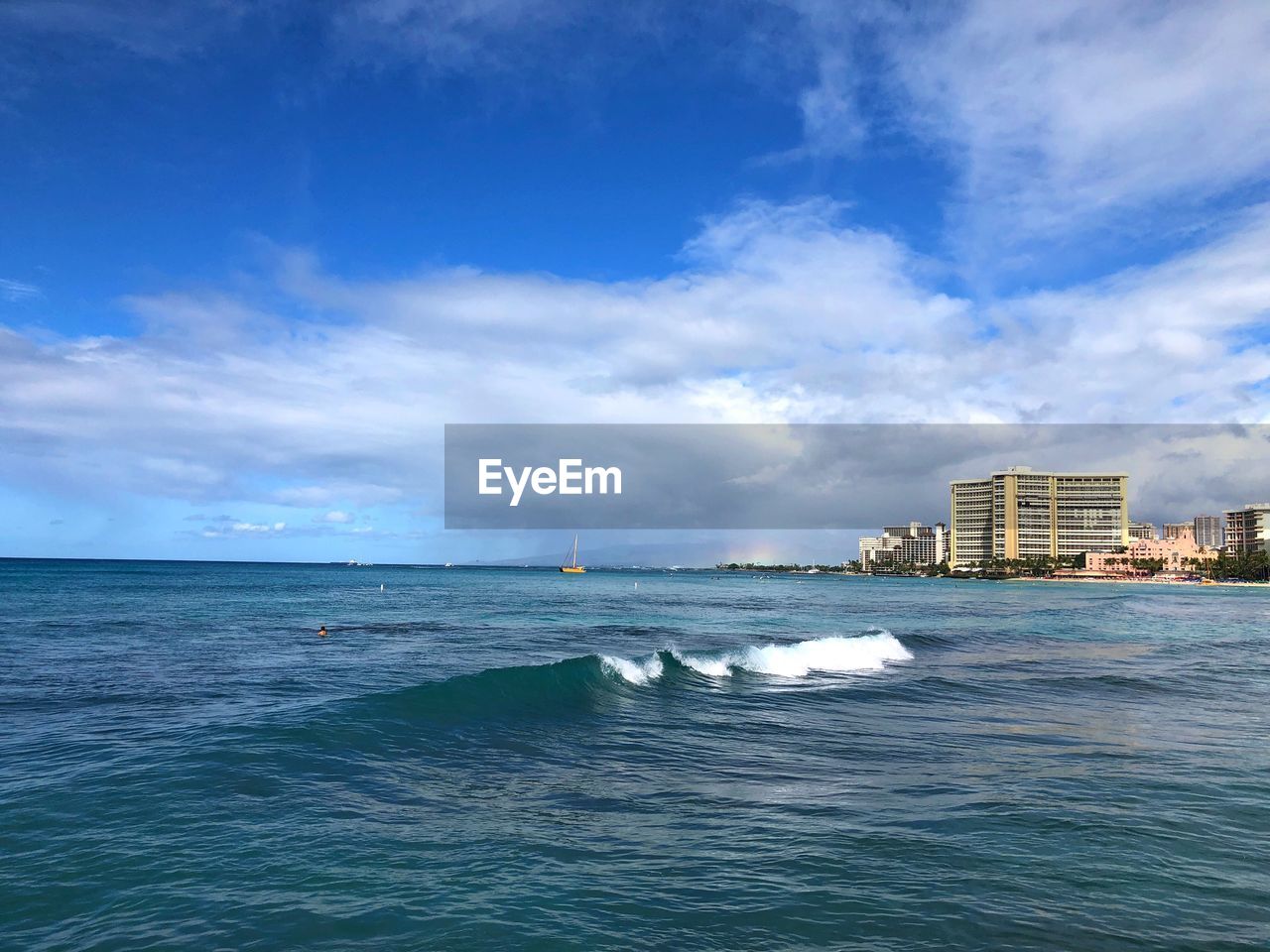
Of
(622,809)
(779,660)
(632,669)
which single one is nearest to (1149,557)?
(779,660)

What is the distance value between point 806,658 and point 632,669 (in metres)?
→ 8.10

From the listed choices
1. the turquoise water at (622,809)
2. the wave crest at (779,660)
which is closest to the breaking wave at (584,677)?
the wave crest at (779,660)

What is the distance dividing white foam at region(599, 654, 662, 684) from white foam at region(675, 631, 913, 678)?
1556 mm

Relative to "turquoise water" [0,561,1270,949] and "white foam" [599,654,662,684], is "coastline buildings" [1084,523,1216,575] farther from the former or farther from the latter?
"white foam" [599,654,662,684]

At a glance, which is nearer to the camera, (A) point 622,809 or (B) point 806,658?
(A) point 622,809

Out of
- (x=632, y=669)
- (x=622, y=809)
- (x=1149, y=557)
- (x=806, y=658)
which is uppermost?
(x=622, y=809)

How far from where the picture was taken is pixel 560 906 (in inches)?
290

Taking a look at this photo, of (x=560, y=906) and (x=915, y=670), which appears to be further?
(x=915, y=670)

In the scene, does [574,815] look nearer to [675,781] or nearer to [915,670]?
[675,781]

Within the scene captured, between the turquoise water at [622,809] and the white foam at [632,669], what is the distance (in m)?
0.14

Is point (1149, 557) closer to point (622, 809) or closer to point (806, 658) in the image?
point (806, 658)

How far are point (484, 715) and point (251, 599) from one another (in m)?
52.5

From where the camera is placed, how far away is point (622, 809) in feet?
33.6

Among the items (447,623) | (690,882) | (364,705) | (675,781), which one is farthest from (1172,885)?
(447,623)
